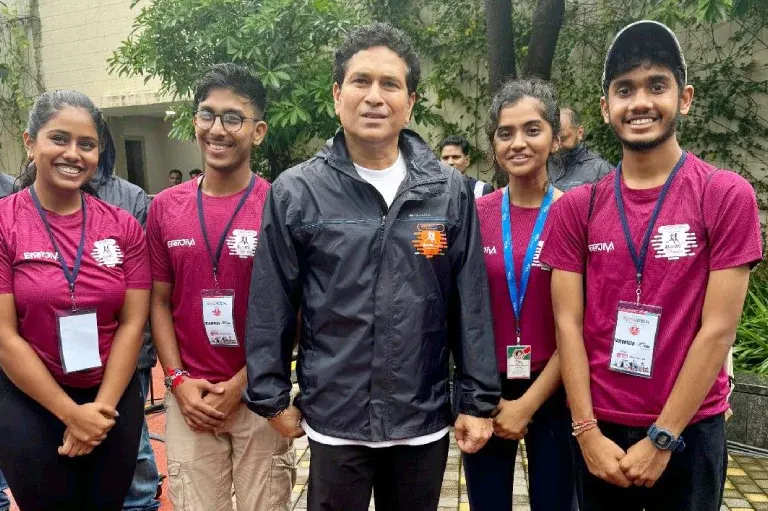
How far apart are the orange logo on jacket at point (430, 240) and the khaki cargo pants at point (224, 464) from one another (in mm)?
1018

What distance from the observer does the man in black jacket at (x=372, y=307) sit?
2084 mm

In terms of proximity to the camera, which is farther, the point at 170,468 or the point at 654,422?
the point at 170,468

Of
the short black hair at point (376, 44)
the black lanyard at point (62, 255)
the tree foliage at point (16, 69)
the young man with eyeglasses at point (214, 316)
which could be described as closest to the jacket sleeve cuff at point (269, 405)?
the young man with eyeglasses at point (214, 316)

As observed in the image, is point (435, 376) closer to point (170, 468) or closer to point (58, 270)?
point (170, 468)

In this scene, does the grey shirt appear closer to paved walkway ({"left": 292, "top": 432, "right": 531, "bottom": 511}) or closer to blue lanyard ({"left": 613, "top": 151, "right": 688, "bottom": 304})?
paved walkway ({"left": 292, "top": 432, "right": 531, "bottom": 511})

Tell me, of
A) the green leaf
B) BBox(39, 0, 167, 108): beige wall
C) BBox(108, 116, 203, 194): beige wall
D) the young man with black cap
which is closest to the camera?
the young man with black cap

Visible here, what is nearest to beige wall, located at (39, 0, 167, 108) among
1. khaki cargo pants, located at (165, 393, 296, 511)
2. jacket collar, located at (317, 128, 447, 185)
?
khaki cargo pants, located at (165, 393, 296, 511)

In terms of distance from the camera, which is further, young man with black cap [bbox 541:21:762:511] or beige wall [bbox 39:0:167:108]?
beige wall [bbox 39:0:167:108]

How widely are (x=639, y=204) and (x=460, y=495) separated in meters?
2.47

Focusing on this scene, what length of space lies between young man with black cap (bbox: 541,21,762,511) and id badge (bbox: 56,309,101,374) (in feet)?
5.61

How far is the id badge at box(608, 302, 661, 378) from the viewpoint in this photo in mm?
1975

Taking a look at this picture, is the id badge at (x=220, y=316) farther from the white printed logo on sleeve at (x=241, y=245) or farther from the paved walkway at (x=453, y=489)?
the paved walkway at (x=453, y=489)

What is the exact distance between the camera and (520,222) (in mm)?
2539

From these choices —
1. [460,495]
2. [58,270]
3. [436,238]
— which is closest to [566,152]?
[460,495]
